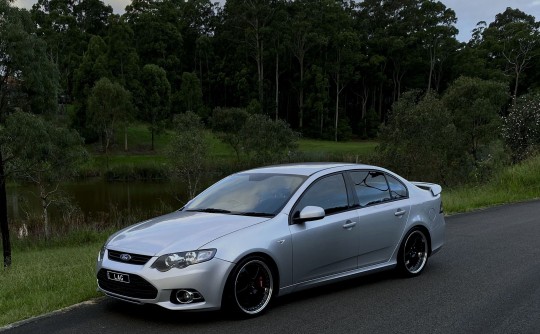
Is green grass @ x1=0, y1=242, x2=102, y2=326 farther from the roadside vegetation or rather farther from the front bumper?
the front bumper

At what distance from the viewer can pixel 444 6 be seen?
82.8 m

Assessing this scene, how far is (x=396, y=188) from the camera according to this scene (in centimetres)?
750

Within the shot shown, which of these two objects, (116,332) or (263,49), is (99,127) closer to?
(263,49)

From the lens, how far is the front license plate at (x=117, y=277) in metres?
5.30

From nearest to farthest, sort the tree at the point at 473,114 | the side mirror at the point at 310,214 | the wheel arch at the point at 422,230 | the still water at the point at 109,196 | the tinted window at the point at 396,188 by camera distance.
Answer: the side mirror at the point at 310,214 → the wheel arch at the point at 422,230 → the tinted window at the point at 396,188 → the still water at the point at 109,196 → the tree at the point at 473,114

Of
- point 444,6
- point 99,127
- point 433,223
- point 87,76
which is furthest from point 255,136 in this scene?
point 444,6

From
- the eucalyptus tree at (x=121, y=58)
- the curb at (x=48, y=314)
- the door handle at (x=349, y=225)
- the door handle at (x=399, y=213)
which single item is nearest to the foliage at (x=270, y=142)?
the eucalyptus tree at (x=121, y=58)

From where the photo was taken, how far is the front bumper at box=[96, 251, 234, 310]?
5113 millimetres

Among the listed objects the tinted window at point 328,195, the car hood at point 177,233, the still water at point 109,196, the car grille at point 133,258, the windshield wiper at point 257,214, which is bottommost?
the still water at point 109,196

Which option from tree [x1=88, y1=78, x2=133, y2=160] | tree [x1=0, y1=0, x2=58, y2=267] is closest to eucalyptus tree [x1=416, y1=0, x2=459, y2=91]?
tree [x1=88, y1=78, x2=133, y2=160]

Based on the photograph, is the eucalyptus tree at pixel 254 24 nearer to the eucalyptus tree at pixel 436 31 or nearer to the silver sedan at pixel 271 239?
the eucalyptus tree at pixel 436 31

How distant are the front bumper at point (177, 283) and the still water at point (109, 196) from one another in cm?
2388

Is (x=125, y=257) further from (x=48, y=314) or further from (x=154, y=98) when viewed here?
(x=154, y=98)

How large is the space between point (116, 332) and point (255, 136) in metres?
42.2
